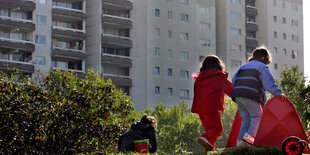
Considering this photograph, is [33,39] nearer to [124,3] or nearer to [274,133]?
[124,3]

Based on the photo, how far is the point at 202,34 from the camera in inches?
3519

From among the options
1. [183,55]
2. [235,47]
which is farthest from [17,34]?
[235,47]

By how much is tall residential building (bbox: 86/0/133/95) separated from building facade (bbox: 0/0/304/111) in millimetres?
116

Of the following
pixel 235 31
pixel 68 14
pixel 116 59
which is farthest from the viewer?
pixel 235 31

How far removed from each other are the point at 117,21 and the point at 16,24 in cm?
1398

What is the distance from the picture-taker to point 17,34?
73000mm

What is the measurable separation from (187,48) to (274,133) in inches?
2961

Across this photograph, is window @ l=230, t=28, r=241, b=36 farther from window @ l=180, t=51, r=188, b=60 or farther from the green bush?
the green bush

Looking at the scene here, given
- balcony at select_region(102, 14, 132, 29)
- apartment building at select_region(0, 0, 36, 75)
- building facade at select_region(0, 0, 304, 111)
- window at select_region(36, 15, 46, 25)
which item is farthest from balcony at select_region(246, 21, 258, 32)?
apartment building at select_region(0, 0, 36, 75)

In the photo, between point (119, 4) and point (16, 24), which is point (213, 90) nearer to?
point (16, 24)

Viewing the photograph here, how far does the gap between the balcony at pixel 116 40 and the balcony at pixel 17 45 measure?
10.1m

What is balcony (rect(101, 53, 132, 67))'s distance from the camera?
78062 millimetres

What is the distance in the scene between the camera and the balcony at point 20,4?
7031 centimetres

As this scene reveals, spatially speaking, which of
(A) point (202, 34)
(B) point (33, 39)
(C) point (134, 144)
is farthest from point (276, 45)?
(C) point (134, 144)
